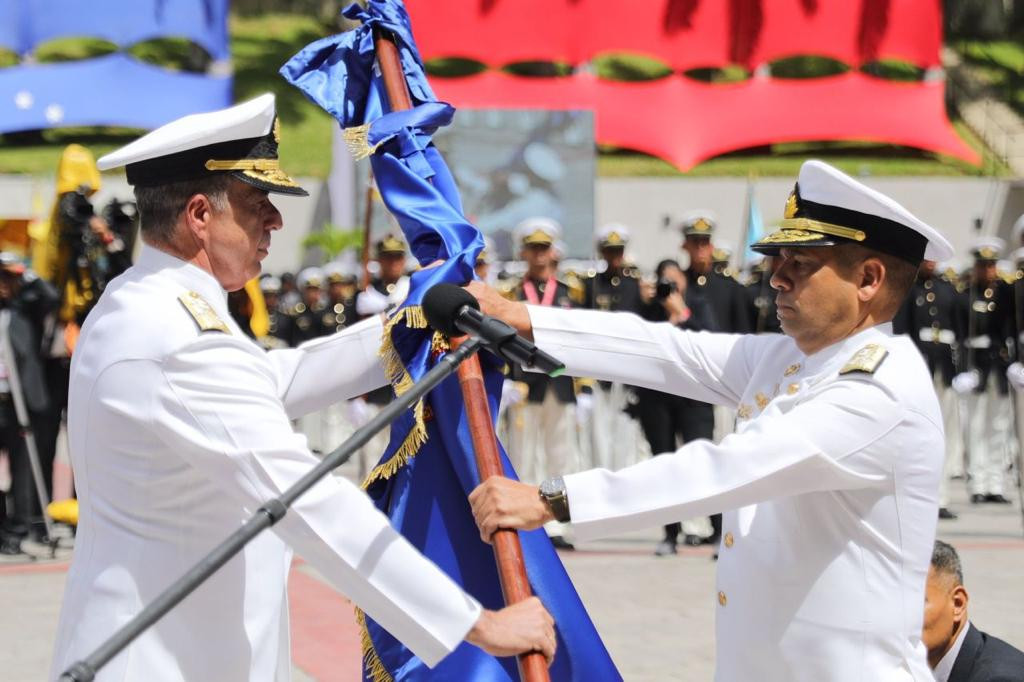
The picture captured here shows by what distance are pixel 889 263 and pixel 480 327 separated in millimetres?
1056

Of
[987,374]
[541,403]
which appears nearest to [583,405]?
[541,403]

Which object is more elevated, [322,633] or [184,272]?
[184,272]

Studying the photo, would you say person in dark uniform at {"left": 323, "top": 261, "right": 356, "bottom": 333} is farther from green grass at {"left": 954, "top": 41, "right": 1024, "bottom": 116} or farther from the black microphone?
green grass at {"left": 954, "top": 41, "right": 1024, "bottom": 116}

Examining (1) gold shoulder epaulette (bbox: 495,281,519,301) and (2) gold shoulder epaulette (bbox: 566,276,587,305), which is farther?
(2) gold shoulder epaulette (bbox: 566,276,587,305)

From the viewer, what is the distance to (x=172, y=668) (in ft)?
9.37

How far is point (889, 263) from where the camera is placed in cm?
326

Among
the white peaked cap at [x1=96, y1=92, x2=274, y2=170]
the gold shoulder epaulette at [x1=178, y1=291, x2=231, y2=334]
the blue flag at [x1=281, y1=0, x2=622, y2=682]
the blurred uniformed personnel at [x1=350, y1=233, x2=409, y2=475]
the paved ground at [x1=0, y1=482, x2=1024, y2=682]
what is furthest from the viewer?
the blurred uniformed personnel at [x1=350, y1=233, x2=409, y2=475]

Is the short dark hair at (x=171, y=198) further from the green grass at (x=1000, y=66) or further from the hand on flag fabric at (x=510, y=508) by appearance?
the green grass at (x=1000, y=66)

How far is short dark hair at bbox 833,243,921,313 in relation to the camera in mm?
3252

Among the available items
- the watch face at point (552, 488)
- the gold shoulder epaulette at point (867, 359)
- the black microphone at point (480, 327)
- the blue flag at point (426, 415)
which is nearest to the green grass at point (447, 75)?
the blue flag at point (426, 415)

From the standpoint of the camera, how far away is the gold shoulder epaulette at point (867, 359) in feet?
10.2

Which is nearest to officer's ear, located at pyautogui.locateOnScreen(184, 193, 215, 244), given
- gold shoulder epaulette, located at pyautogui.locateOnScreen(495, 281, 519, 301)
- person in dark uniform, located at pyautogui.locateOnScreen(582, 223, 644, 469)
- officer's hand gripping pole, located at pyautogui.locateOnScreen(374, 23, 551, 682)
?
officer's hand gripping pole, located at pyautogui.locateOnScreen(374, 23, 551, 682)

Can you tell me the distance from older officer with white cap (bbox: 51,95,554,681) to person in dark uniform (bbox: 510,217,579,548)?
7269mm

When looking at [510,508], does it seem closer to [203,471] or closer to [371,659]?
[203,471]
